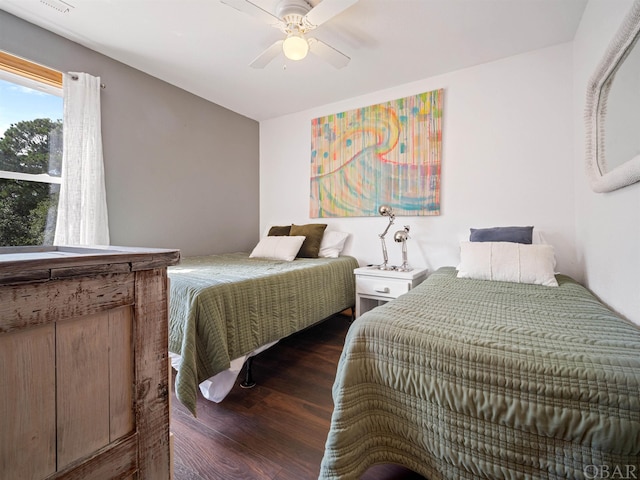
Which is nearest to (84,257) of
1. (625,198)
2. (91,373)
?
(91,373)

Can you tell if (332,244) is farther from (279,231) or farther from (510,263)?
(510,263)

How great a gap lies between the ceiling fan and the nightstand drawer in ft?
5.77

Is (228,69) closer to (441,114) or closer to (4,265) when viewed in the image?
(441,114)

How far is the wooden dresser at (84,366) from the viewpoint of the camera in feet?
1.47

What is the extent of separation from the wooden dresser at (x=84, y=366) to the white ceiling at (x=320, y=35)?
1.91 m

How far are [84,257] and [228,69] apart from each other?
252 centimetres

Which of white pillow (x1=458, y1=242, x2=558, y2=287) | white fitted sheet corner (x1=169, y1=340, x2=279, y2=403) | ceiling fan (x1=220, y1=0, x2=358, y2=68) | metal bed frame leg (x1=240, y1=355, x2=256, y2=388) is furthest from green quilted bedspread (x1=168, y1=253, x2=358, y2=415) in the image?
ceiling fan (x1=220, y1=0, x2=358, y2=68)

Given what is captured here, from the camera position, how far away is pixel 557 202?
2100 millimetres

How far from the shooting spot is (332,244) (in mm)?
2971

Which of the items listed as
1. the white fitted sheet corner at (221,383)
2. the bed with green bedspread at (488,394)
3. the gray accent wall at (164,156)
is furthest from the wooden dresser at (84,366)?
the gray accent wall at (164,156)

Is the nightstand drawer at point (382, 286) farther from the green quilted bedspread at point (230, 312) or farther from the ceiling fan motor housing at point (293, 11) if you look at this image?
the ceiling fan motor housing at point (293, 11)

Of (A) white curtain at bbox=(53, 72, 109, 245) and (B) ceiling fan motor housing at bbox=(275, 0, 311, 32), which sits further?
(A) white curtain at bbox=(53, 72, 109, 245)

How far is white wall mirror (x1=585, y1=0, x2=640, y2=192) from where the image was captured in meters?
1.05

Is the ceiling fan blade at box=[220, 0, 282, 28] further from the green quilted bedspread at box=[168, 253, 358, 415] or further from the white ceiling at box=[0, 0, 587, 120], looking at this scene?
the green quilted bedspread at box=[168, 253, 358, 415]
